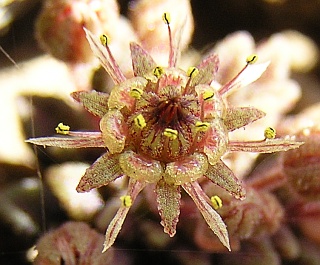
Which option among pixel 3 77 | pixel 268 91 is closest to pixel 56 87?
pixel 3 77

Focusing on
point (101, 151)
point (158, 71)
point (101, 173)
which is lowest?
point (101, 151)

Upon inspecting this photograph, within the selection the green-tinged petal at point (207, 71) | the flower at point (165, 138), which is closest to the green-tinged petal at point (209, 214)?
the flower at point (165, 138)

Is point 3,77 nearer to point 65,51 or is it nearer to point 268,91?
point 65,51

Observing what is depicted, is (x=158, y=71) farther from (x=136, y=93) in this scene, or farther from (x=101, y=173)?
(x=101, y=173)

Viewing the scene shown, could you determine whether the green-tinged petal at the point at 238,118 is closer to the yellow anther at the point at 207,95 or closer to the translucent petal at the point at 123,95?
the yellow anther at the point at 207,95

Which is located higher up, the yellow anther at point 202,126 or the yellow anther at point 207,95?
the yellow anther at point 207,95

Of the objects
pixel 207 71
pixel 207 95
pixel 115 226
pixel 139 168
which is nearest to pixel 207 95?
pixel 207 95
